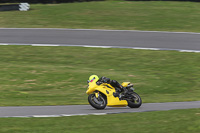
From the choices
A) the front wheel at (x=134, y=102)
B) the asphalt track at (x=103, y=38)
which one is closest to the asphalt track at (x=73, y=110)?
the front wheel at (x=134, y=102)

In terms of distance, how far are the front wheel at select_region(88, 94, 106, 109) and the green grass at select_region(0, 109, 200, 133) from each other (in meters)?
0.91

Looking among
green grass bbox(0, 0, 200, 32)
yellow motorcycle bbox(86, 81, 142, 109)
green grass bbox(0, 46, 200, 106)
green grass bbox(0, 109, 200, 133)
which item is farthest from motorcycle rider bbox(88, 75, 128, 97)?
green grass bbox(0, 0, 200, 32)

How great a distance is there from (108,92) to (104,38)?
40.6ft

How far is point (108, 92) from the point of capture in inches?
464

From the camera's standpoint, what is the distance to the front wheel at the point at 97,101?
11.7 m

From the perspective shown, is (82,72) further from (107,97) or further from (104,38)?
(104,38)

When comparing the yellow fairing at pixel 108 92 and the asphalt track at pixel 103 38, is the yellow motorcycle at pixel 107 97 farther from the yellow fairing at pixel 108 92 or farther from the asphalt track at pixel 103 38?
the asphalt track at pixel 103 38

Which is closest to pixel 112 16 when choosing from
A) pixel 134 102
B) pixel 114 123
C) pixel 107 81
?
pixel 134 102

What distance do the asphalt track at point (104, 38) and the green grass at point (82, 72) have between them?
1.43m

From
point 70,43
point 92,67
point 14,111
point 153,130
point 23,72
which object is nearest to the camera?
point 153,130

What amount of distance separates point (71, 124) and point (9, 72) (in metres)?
8.22

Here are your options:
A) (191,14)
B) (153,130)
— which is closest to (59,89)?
(153,130)

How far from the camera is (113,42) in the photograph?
23016 millimetres

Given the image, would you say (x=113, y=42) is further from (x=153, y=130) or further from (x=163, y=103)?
(x=153, y=130)
